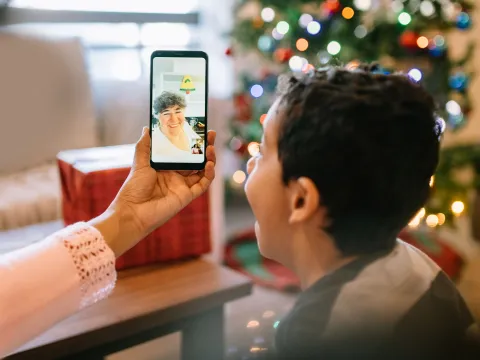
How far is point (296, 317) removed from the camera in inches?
23.7

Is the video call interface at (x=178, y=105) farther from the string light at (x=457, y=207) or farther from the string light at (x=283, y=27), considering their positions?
the string light at (x=457, y=207)

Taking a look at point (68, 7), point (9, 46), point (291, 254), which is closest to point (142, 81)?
point (9, 46)

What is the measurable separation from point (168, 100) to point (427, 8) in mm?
1530

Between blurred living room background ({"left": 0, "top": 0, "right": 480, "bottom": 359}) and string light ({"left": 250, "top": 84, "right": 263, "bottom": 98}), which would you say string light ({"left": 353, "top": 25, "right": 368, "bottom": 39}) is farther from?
string light ({"left": 250, "top": 84, "right": 263, "bottom": 98})

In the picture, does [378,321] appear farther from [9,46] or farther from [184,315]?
[9,46]

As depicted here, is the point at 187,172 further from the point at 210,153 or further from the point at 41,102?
the point at 41,102

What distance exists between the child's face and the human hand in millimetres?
203

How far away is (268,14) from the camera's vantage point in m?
2.22

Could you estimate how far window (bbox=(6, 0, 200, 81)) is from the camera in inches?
93.4

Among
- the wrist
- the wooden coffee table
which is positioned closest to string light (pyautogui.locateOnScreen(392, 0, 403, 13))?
the wooden coffee table

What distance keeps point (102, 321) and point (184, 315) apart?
0.16 m

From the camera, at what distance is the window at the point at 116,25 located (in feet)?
7.78

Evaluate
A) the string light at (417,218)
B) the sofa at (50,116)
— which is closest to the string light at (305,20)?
the sofa at (50,116)

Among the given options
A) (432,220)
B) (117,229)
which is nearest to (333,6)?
(432,220)
